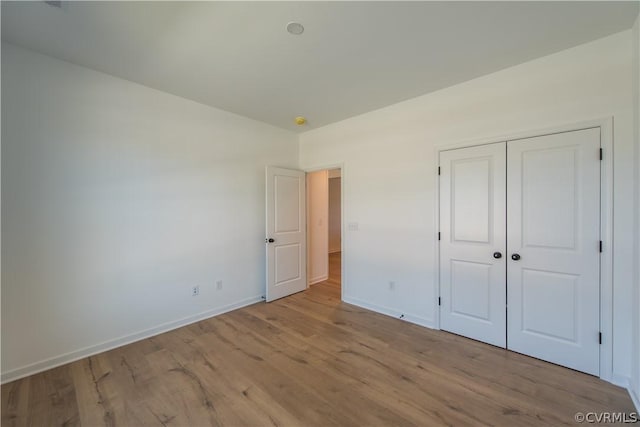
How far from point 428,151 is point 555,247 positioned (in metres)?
1.49

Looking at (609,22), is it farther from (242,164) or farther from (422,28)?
(242,164)

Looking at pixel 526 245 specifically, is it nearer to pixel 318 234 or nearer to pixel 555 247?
pixel 555 247

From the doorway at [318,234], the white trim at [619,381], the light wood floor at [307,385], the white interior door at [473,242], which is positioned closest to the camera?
the light wood floor at [307,385]

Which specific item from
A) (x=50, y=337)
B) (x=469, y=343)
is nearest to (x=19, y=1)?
(x=50, y=337)

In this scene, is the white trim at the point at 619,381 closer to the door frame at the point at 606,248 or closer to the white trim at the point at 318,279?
the door frame at the point at 606,248

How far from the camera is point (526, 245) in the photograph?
2447 millimetres

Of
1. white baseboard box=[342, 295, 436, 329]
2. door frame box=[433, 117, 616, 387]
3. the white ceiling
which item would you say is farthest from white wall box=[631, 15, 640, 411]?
white baseboard box=[342, 295, 436, 329]

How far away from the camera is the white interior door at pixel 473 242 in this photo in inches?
102

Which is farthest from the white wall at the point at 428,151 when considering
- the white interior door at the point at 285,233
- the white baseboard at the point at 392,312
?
the white interior door at the point at 285,233

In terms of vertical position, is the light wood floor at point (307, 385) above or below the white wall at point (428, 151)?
below

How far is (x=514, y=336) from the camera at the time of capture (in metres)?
2.53

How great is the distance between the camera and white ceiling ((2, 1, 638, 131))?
1.80 m

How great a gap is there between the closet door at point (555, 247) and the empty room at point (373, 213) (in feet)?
0.05

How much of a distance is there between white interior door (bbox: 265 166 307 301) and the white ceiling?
1.46 meters
